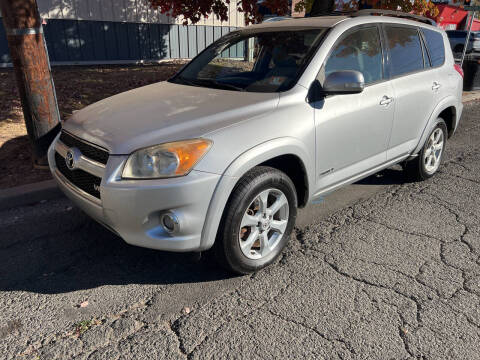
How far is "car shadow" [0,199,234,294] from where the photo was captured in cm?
300

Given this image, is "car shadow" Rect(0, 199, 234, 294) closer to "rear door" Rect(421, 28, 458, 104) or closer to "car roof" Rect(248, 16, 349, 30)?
"car roof" Rect(248, 16, 349, 30)

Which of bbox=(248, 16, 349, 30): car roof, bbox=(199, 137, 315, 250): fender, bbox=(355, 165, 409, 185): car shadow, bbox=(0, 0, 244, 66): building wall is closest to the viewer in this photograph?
bbox=(199, 137, 315, 250): fender

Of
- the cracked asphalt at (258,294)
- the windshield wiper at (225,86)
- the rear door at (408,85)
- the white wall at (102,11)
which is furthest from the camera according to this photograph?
the white wall at (102,11)

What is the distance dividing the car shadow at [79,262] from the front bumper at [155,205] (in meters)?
0.25

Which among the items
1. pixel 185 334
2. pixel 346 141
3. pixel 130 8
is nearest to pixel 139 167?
pixel 185 334

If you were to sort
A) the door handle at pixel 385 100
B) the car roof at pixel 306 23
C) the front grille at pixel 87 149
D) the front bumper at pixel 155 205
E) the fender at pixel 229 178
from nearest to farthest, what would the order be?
the front bumper at pixel 155 205
the fender at pixel 229 178
the front grille at pixel 87 149
the car roof at pixel 306 23
the door handle at pixel 385 100

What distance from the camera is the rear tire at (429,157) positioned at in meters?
4.70

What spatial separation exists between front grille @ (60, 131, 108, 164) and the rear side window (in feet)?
12.1

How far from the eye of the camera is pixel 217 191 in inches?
102

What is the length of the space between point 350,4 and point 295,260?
262 inches

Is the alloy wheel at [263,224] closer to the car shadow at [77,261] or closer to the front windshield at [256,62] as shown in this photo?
the car shadow at [77,261]

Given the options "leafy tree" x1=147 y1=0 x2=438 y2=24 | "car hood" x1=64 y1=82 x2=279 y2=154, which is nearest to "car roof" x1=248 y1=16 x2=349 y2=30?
"car hood" x1=64 y1=82 x2=279 y2=154

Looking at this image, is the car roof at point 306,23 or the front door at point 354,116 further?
the car roof at point 306,23

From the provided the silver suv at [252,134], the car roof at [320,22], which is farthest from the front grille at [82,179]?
the car roof at [320,22]
